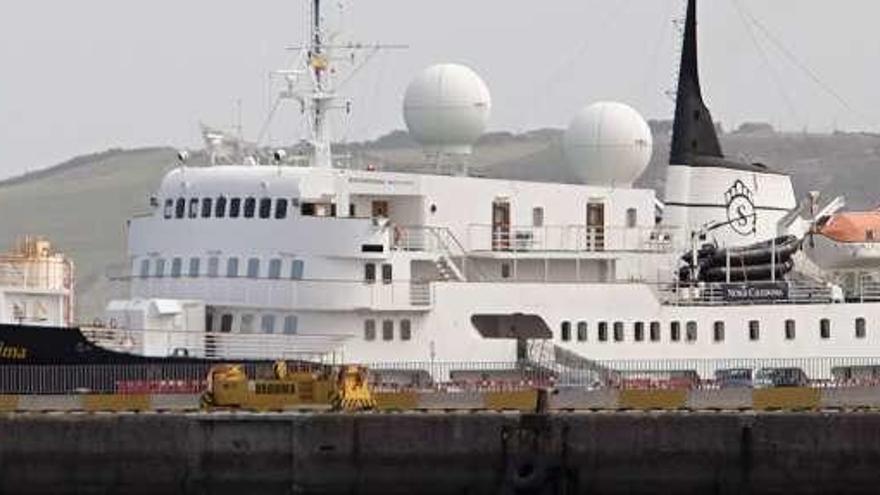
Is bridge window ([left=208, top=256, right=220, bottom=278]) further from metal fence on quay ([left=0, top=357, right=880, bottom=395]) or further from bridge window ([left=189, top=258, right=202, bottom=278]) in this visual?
metal fence on quay ([left=0, top=357, right=880, bottom=395])

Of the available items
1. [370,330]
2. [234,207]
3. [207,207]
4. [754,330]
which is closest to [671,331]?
[754,330]

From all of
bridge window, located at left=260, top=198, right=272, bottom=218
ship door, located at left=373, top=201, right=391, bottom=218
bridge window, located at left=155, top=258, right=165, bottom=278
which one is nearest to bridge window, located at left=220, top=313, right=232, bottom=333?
bridge window, located at left=155, top=258, right=165, bottom=278

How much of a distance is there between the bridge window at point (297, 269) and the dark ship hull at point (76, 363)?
271 cm

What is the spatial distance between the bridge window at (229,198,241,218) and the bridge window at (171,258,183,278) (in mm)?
1804

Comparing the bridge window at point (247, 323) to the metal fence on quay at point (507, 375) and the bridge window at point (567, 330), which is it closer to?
the metal fence on quay at point (507, 375)

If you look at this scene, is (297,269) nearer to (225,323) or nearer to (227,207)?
(225,323)

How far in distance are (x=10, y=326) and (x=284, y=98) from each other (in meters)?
10.5

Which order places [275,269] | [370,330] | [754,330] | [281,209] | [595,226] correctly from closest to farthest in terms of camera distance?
[275,269] < [370,330] < [281,209] < [754,330] < [595,226]

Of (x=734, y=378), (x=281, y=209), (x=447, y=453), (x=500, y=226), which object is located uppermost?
(x=281, y=209)

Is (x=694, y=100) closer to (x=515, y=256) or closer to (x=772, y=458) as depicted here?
(x=515, y=256)

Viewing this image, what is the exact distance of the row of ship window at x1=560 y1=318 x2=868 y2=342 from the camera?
8119 centimetres

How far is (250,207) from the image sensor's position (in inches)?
3155

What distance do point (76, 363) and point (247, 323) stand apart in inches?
196

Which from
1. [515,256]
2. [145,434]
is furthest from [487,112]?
[145,434]
